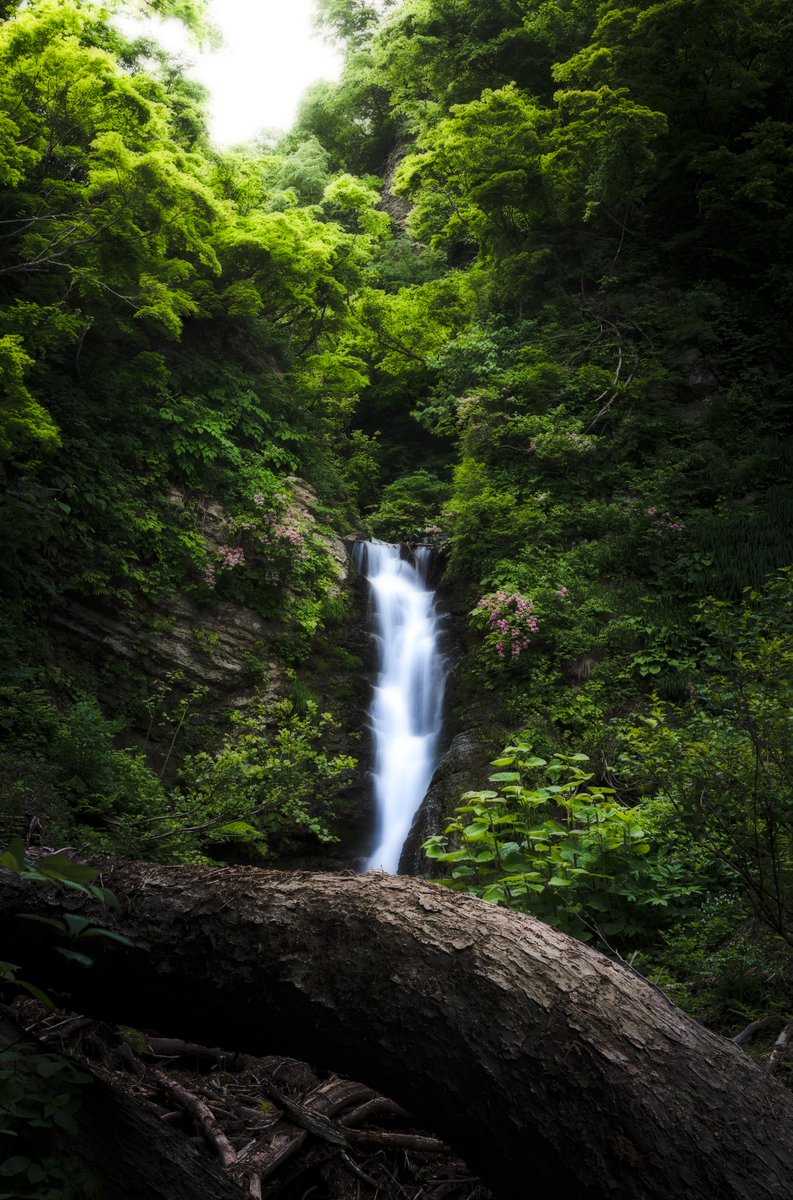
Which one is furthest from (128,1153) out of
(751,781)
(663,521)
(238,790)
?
(663,521)

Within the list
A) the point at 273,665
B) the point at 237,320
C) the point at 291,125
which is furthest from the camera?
the point at 291,125

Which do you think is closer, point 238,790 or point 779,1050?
point 779,1050

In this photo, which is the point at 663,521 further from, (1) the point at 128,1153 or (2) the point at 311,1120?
(1) the point at 128,1153

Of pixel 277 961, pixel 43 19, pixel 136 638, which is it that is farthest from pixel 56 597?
pixel 277 961

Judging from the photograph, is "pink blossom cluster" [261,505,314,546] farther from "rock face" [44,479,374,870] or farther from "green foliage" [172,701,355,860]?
"green foliage" [172,701,355,860]

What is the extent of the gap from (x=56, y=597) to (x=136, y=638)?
3.20 ft

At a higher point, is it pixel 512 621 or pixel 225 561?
pixel 225 561

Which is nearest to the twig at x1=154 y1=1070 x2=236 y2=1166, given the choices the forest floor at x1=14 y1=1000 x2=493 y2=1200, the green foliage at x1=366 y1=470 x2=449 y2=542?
the forest floor at x1=14 y1=1000 x2=493 y2=1200

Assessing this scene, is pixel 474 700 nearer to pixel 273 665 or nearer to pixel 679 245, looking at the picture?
pixel 273 665

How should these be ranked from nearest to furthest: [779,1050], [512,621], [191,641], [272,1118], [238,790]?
[779,1050] → [272,1118] → [238,790] → [512,621] → [191,641]

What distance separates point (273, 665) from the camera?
8797 millimetres

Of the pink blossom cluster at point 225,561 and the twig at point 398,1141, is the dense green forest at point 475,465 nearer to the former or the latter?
the pink blossom cluster at point 225,561

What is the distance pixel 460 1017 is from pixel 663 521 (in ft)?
25.4

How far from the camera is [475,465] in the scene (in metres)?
10.8
